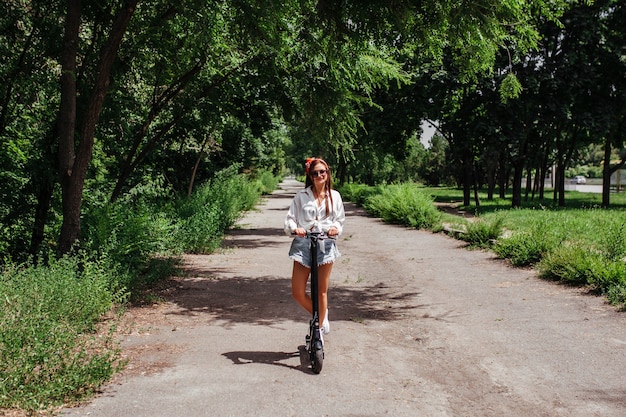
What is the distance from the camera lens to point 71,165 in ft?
26.0

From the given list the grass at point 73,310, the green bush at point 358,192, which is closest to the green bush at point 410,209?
the green bush at point 358,192

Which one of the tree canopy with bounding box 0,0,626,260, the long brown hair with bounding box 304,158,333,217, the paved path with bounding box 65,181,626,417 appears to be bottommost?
the paved path with bounding box 65,181,626,417

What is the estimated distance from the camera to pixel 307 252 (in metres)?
5.05

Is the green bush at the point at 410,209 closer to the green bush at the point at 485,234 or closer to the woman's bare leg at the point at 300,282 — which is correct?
the green bush at the point at 485,234

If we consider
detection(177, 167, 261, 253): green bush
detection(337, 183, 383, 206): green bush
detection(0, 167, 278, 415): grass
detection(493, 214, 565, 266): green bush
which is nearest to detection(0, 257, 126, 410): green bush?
detection(0, 167, 278, 415): grass

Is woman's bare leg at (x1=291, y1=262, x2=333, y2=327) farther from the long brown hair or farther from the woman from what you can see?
the long brown hair

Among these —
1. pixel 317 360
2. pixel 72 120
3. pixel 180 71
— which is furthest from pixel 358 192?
pixel 317 360

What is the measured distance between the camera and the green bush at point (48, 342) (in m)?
3.94

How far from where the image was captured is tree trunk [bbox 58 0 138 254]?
7.57 m

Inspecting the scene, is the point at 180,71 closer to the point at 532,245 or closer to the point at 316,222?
the point at 316,222

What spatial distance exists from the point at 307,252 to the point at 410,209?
14861 millimetres

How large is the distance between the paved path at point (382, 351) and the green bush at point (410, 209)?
822 cm

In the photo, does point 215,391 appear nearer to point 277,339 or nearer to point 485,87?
point 277,339

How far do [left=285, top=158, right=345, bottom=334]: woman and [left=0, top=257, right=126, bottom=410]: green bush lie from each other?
1.69 meters
